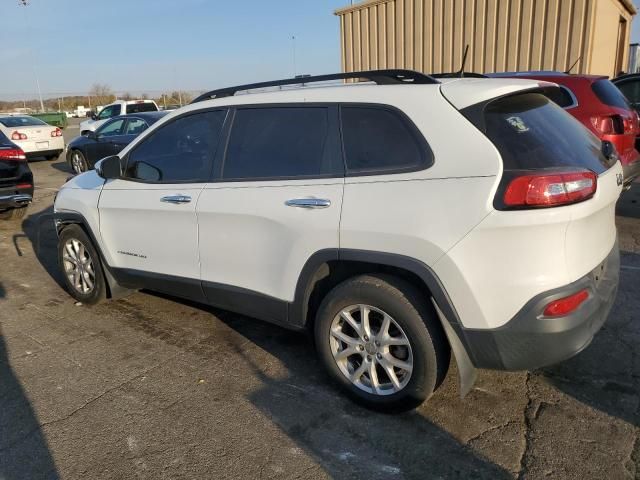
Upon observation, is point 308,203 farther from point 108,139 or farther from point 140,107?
point 140,107

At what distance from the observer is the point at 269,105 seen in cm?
328

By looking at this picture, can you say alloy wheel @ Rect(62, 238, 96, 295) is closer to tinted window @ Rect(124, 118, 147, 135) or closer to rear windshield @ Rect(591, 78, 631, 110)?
rear windshield @ Rect(591, 78, 631, 110)

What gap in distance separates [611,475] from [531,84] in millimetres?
1950

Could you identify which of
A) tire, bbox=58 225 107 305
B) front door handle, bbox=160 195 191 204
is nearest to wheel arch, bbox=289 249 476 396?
front door handle, bbox=160 195 191 204

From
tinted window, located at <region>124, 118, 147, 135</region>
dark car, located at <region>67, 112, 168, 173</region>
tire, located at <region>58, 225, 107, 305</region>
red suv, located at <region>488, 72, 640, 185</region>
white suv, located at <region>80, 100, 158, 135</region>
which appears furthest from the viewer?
white suv, located at <region>80, 100, 158, 135</region>

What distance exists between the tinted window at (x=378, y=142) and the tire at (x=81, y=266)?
2651mm

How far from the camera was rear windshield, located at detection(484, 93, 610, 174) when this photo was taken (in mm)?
2418

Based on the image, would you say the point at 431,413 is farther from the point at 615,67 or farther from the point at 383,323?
the point at 615,67

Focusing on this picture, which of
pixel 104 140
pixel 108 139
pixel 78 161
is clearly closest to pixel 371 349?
pixel 108 139

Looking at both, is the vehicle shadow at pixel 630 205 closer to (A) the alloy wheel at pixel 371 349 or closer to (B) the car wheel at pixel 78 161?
(A) the alloy wheel at pixel 371 349

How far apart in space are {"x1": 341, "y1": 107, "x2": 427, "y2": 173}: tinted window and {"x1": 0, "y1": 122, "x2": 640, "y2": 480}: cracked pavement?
4.47ft

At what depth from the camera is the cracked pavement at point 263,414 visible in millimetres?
2506

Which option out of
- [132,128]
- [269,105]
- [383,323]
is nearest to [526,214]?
[383,323]

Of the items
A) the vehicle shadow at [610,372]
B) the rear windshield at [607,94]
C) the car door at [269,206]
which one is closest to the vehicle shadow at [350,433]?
the car door at [269,206]
